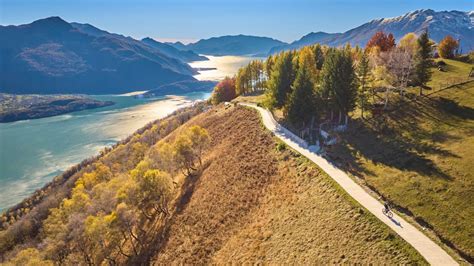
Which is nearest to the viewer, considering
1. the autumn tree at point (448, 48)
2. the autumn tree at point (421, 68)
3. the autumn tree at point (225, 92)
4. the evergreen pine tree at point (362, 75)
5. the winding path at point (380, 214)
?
the winding path at point (380, 214)

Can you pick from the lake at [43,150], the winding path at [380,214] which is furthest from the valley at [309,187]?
the lake at [43,150]

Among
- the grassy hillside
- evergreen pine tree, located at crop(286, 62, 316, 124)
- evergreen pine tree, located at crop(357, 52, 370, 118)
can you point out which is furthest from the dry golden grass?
evergreen pine tree, located at crop(357, 52, 370, 118)

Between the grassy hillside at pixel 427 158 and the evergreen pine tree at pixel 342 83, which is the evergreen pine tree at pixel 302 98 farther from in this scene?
the grassy hillside at pixel 427 158

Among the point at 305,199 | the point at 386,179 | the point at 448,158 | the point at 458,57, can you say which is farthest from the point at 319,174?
the point at 458,57

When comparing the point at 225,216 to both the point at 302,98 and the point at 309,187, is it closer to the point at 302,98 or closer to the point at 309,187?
the point at 309,187

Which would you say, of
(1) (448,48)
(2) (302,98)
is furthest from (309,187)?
(1) (448,48)

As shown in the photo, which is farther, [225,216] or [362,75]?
[362,75]

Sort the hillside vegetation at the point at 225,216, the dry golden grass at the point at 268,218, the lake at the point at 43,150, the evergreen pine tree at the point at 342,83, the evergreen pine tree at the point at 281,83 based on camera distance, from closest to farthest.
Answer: the dry golden grass at the point at 268,218
the hillside vegetation at the point at 225,216
the evergreen pine tree at the point at 342,83
the evergreen pine tree at the point at 281,83
the lake at the point at 43,150

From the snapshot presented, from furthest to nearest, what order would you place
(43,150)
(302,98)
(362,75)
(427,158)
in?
(43,150), (362,75), (302,98), (427,158)
